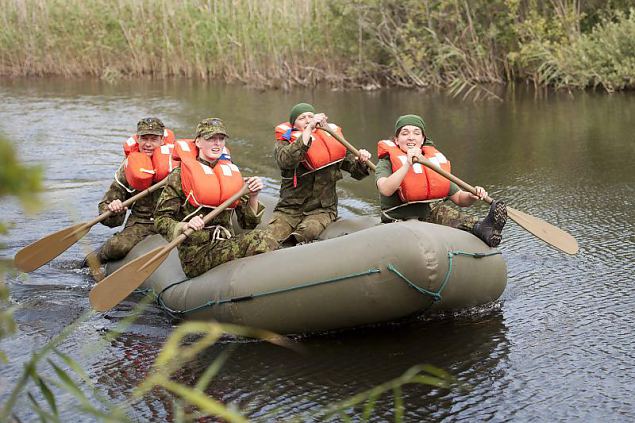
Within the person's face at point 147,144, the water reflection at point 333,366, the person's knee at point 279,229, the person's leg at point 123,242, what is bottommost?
the water reflection at point 333,366

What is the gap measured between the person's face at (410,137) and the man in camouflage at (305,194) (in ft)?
1.98

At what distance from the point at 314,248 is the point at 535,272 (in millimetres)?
1919

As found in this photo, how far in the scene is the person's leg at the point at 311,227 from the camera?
237 inches

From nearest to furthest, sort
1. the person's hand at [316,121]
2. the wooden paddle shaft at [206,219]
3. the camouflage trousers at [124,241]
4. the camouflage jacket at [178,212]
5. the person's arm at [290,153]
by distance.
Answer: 1. the wooden paddle shaft at [206,219]
2. the camouflage jacket at [178,212]
3. the person's hand at [316,121]
4. the person's arm at [290,153]
5. the camouflage trousers at [124,241]

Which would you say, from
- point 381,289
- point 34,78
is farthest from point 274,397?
point 34,78

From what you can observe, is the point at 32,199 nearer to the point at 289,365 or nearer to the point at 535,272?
the point at 289,365

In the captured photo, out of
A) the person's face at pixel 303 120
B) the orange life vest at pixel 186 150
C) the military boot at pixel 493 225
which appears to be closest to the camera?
the military boot at pixel 493 225

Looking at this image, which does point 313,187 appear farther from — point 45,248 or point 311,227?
point 45,248

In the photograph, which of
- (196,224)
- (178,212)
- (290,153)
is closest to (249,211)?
(178,212)

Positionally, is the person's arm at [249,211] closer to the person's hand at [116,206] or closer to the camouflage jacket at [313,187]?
the camouflage jacket at [313,187]

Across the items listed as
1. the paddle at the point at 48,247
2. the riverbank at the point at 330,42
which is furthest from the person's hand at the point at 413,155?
the riverbank at the point at 330,42

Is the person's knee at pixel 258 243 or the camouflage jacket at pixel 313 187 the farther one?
the camouflage jacket at pixel 313 187

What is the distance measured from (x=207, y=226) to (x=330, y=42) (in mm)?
10101

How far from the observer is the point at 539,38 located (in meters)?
13.5
